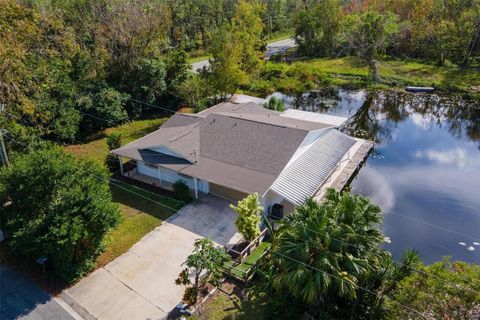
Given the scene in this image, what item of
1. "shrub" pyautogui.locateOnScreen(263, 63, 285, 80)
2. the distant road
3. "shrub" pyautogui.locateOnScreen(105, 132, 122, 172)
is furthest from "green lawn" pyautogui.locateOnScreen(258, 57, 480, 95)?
"shrub" pyautogui.locateOnScreen(105, 132, 122, 172)

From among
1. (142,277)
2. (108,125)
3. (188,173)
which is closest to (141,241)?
(142,277)

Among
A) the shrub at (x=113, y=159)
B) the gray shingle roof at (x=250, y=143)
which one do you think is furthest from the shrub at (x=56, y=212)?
the shrub at (x=113, y=159)

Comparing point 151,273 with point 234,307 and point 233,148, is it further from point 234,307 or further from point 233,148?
point 233,148

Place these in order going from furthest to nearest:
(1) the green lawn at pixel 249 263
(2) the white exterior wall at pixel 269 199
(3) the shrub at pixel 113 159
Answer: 1. (3) the shrub at pixel 113 159
2. (2) the white exterior wall at pixel 269 199
3. (1) the green lawn at pixel 249 263

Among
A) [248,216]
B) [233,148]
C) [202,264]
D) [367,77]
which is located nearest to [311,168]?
[233,148]

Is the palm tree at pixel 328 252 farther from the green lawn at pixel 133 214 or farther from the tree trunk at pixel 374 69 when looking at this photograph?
the tree trunk at pixel 374 69

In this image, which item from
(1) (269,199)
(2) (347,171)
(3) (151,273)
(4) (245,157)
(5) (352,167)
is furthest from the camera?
(5) (352,167)

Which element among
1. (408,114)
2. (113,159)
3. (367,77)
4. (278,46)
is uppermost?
(278,46)
